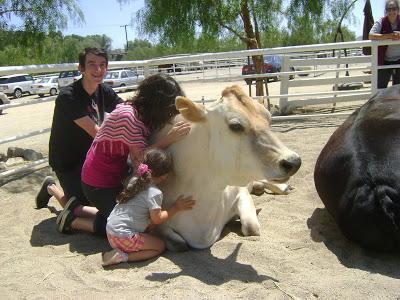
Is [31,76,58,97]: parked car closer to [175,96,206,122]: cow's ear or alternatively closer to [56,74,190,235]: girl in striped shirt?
[56,74,190,235]: girl in striped shirt

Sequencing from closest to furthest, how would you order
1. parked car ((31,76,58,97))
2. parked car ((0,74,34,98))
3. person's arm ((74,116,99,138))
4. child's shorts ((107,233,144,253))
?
child's shorts ((107,233,144,253))
person's arm ((74,116,99,138))
parked car ((0,74,34,98))
parked car ((31,76,58,97))

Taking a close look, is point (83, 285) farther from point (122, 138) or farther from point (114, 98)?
point (114, 98)

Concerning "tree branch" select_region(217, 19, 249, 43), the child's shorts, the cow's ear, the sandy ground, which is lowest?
the sandy ground

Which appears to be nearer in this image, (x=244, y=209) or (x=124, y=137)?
(x=124, y=137)

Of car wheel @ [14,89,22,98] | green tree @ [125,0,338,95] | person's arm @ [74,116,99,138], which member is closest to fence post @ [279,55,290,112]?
green tree @ [125,0,338,95]

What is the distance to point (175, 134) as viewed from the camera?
3350mm

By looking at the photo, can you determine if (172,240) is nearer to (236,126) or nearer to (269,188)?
(236,126)

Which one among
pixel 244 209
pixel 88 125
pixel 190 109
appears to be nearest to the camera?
pixel 190 109

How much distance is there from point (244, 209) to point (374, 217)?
1.06m

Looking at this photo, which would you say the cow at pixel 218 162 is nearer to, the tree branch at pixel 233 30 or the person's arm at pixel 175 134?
the person's arm at pixel 175 134

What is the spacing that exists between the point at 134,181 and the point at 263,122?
93 cm

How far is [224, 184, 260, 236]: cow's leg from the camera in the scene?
11.7ft

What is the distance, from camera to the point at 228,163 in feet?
10.1

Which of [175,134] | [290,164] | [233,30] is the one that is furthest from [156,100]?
[233,30]
